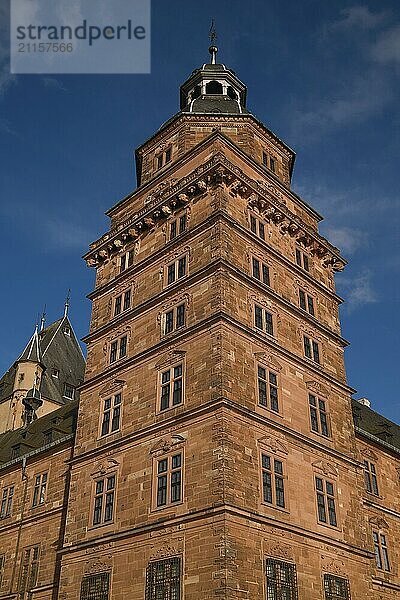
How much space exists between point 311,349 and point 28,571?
60.8 feet

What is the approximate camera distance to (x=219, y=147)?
33.2 m

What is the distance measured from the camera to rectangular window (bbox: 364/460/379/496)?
1374 inches

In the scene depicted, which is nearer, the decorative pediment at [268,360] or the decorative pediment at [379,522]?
the decorative pediment at [268,360]

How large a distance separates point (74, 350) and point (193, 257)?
49.4 m

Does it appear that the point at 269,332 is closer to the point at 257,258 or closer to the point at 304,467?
the point at 257,258

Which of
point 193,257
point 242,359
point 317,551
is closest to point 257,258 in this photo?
point 193,257

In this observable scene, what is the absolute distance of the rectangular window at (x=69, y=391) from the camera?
6862cm

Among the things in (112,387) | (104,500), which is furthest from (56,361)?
(104,500)

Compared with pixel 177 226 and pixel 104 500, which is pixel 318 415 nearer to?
pixel 104 500

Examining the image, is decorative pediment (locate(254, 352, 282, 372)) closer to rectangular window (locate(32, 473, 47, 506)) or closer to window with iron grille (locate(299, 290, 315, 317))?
window with iron grille (locate(299, 290, 315, 317))

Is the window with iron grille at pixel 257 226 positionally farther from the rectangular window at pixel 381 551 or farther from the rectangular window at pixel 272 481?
the rectangular window at pixel 381 551

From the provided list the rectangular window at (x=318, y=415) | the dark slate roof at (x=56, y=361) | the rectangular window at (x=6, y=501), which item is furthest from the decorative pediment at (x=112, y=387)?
the dark slate roof at (x=56, y=361)

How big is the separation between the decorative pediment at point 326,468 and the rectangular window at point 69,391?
1739 inches

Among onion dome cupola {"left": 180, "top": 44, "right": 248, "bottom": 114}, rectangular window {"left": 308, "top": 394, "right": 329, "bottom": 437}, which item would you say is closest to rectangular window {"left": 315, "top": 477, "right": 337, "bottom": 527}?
rectangular window {"left": 308, "top": 394, "right": 329, "bottom": 437}
